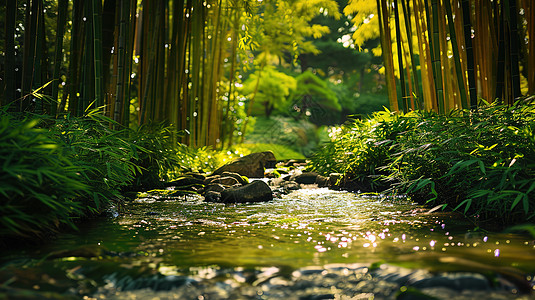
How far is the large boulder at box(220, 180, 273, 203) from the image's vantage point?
11.8 ft

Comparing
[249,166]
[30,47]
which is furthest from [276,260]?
[249,166]

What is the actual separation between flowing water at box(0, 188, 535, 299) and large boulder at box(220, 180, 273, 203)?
0.76m

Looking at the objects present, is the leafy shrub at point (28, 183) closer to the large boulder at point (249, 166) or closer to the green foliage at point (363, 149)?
the green foliage at point (363, 149)

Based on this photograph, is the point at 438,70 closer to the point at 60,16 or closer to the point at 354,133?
the point at 354,133

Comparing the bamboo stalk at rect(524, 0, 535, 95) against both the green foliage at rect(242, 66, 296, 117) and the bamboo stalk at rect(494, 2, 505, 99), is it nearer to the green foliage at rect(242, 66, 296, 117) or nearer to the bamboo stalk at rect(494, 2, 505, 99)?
the bamboo stalk at rect(494, 2, 505, 99)

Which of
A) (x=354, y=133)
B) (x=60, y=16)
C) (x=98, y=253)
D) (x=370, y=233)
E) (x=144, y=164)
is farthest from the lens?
(x=354, y=133)

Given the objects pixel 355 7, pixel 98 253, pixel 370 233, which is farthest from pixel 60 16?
pixel 355 7

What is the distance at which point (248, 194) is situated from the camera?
3645 mm

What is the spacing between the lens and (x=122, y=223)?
256 centimetres

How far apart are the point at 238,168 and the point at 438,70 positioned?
2.99m

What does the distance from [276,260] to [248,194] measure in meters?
1.93

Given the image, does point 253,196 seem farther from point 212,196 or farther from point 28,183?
point 28,183

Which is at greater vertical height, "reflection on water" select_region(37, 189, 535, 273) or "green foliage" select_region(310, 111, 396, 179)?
"green foliage" select_region(310, 111, 396, 179)

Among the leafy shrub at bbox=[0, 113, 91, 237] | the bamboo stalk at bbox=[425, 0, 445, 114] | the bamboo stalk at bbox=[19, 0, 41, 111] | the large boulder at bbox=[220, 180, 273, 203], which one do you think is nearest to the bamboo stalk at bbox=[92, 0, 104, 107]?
the bamboo stalk at bbox=[19, 0, 41, 111]
